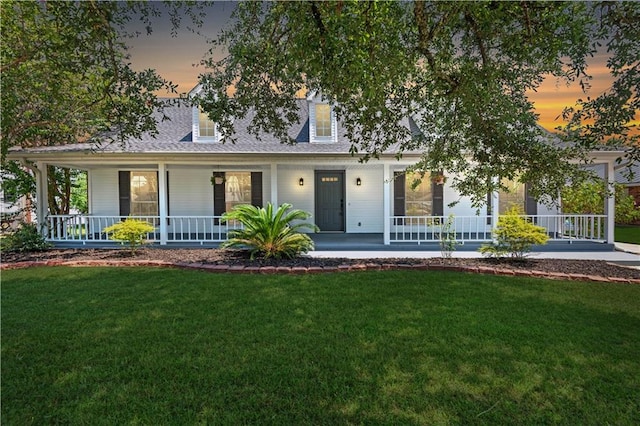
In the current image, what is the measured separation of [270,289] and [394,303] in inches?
83.2

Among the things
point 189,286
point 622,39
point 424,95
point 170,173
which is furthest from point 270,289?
point 170,173

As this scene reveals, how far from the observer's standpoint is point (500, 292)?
5906 mm

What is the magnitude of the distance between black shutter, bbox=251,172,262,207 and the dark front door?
2.14m

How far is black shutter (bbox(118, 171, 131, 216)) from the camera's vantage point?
43.2ft

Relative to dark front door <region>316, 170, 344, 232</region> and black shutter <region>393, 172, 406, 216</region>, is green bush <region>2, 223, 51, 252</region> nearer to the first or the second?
dark front door <region>316, 170, 344, 232</region>

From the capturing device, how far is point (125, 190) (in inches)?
520

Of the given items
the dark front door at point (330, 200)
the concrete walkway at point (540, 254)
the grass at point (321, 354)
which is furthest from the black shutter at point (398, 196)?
the grass at point (321, 354)

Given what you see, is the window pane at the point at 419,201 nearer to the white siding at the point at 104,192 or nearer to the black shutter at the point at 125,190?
the black shutter at the point at 125,190

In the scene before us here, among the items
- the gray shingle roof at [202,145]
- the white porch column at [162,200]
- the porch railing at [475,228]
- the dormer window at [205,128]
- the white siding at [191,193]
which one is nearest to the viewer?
the gray shingle roof at [202,145]

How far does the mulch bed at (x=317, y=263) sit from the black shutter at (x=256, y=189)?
3.79 meters

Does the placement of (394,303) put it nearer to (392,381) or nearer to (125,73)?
(392,381)

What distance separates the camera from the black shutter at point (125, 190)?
43.2 ft

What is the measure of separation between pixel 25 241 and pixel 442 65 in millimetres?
11617

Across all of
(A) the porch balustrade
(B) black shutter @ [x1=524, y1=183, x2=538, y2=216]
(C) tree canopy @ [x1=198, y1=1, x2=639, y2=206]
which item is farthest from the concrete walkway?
(C) tree canopy @ [x1=198, y1=1, x2=639, y2=206]
